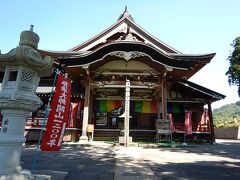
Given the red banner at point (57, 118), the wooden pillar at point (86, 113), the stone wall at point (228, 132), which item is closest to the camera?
the red banner at point (57, 118)

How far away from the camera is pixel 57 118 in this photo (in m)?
5.11

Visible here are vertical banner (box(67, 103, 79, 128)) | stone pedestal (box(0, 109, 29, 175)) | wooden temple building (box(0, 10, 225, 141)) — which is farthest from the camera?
vertical banner (box(67, 103, 79, 128))

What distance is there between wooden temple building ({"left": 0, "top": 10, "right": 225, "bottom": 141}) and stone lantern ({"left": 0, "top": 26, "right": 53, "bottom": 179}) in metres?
9.37

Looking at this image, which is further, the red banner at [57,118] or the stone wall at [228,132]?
the stone wall at [228,132]

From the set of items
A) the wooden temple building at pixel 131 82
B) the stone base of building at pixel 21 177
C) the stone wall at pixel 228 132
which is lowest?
the stone base of building at pixel 21 177

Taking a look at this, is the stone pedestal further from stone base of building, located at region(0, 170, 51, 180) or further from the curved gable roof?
the curved gable roof

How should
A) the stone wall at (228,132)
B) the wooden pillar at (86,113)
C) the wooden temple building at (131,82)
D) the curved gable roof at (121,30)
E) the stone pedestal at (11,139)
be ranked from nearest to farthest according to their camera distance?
the stone pedestal at (11,139)
the wooden pillar at (86,113)
the wooden temple building at (131,82)
the curved gable roof at (121,30)
the stone wall at (228,132)

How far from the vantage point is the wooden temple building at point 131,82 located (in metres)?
14.0

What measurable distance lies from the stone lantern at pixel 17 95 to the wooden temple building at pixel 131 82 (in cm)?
937

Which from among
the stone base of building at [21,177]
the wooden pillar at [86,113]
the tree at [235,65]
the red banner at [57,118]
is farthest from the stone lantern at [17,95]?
the tree at [235,65]

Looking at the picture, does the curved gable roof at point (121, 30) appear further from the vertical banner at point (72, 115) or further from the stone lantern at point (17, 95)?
the stone lantern at point (17, 95)

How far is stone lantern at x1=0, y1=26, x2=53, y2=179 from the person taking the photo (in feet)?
12.8

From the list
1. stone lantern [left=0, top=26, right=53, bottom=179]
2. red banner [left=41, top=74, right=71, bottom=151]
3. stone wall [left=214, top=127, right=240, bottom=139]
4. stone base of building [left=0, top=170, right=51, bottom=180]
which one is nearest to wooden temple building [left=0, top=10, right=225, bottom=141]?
red banner [left=41, top=74, right=71, bottom=151]

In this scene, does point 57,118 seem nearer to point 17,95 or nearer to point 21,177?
point 17,95
